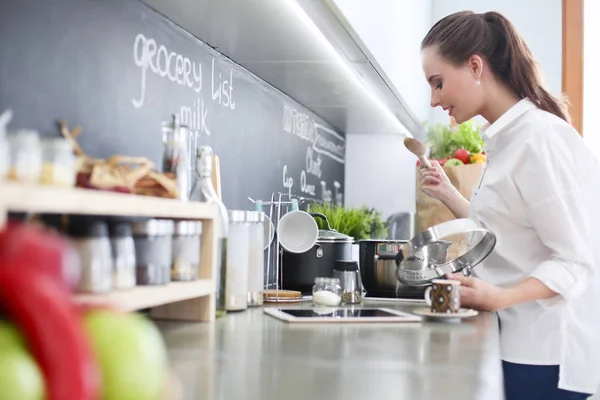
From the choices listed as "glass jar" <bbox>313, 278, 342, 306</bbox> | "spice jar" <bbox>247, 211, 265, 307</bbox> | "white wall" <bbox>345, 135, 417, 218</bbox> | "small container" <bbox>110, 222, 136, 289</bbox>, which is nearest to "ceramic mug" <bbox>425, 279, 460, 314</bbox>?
"glass jar" <bbox>313, 278, 342, 306</bbox>

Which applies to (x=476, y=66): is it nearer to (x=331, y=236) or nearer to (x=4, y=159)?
(x=331, y=236)

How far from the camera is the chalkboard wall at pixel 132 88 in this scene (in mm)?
1044

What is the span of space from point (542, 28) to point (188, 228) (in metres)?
3.52

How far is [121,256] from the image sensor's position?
0.92 metres

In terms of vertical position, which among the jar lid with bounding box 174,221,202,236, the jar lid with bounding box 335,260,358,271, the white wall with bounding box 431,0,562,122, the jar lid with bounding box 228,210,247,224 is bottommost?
the jar lid with bounding box 335,260,358,271

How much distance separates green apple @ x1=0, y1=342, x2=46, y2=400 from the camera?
15.2 inches

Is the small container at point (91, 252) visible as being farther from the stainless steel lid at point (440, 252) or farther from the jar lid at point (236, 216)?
the stainless steel lid at point (440, 252)

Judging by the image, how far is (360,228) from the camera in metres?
2.44

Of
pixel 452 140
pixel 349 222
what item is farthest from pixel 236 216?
pixel 452 140

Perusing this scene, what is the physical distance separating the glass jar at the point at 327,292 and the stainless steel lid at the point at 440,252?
0.55 ft

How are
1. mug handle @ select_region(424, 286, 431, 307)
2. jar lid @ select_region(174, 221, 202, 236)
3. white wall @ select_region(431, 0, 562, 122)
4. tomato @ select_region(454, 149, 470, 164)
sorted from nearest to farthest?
jar lid @ select_region(174, 221, 202, 236) → mug handle @ select_region(424, 286, 431, 307) → tomato @ select_region(454, 149, 470, 164) → white wall @ select_region(431, 0, 562, 122)

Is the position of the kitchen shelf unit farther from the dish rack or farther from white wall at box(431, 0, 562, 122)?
white wall at box(431, 0, 562, 122)

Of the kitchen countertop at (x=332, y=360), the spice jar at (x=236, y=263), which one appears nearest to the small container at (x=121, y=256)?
the kitchen countertop at (x=332, y=360)

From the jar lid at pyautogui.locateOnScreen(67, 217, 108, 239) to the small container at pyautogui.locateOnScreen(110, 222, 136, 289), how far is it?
0.06 m
